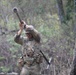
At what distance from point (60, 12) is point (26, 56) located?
25.1 feet

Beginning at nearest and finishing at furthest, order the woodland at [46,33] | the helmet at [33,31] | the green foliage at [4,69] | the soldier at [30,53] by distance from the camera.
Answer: the helmet at [33,31]
the soldier at [30,53]
the woodland at [46,33]
the green foliage at [4,69]

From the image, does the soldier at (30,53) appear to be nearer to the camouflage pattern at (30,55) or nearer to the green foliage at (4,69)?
the camouflage pattern at (30,55)

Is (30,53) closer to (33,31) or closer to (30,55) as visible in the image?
(30,55)

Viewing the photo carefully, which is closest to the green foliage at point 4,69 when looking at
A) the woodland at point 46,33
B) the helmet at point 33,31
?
the woodland at point 46,33

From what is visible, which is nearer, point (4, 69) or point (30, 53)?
point (30, 53)

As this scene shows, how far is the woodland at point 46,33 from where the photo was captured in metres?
8.35

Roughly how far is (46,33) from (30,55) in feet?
15.4

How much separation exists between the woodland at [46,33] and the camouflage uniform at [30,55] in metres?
1.05

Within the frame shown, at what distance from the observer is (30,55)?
5352 mm

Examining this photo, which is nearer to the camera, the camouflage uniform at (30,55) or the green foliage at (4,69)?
the camouflage uniform at (30,55)

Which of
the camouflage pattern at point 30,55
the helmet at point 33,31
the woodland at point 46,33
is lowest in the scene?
the woodland at point 46,33

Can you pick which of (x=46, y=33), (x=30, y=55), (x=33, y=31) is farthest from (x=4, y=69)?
(x=33, y=31)

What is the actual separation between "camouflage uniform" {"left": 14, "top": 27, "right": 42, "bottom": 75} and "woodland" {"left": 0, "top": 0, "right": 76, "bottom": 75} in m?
1.05

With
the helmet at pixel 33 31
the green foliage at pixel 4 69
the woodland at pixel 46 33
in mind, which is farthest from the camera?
the green foliage at pixel 4 69
